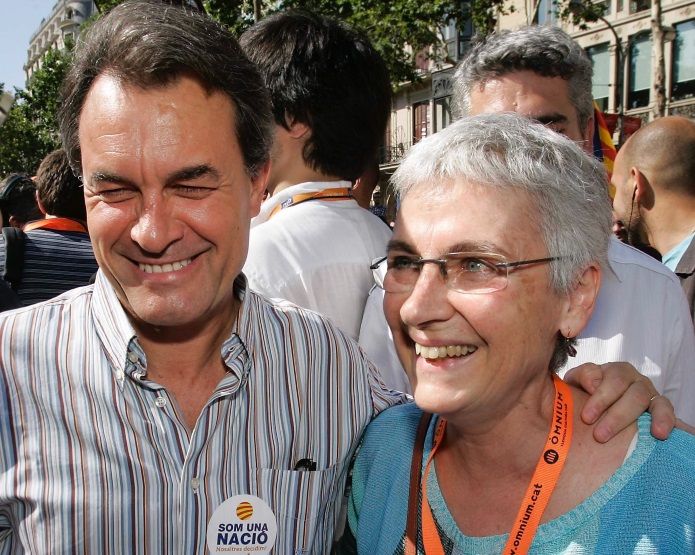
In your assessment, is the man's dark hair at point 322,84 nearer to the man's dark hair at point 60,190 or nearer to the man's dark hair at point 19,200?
the man's dark hair at point 60,190

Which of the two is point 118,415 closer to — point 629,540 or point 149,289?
point 149,289

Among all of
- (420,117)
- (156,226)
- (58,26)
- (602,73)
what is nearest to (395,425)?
(156,226)

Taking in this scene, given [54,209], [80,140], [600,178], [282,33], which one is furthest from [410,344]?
[54,209]

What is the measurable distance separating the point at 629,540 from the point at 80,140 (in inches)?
65.7

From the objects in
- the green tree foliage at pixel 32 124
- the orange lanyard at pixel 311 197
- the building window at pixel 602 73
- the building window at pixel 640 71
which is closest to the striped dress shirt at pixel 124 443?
the orange lanyard at pixel 311 197

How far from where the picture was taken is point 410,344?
1923mm

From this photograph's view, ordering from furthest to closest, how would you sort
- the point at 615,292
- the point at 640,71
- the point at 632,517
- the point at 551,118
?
the point at 640,71, the point at 551,118, the point at 615,292, the point at 632,517

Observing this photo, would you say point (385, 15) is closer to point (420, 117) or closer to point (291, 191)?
point (291, 191)

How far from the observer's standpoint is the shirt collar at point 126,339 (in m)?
1.82

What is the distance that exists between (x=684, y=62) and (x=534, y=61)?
84.8 ft

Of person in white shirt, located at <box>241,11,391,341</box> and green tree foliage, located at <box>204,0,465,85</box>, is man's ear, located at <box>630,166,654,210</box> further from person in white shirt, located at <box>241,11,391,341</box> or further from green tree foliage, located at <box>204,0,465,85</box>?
green tree foliage, located at <box>204,0,465,85</box>

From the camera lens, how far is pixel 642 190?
15.3 ft

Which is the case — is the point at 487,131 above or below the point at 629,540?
above

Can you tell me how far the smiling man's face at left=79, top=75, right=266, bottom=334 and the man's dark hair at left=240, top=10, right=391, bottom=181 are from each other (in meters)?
0.90
